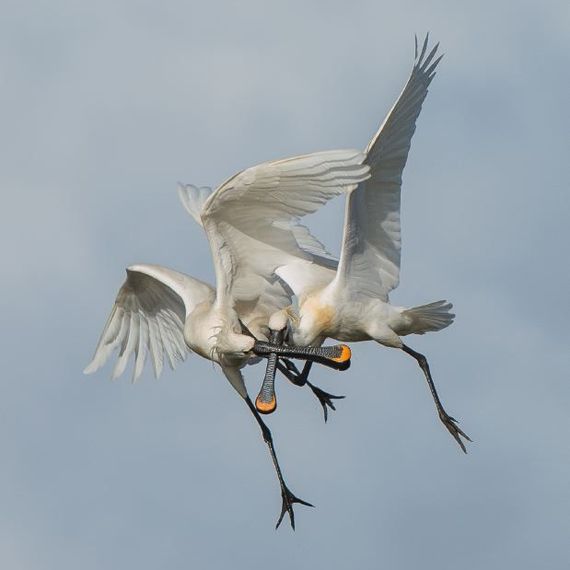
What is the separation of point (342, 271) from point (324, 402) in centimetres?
312

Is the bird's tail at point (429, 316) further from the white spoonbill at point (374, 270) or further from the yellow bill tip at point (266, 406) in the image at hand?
the yellow bill tip at point (266, 406)

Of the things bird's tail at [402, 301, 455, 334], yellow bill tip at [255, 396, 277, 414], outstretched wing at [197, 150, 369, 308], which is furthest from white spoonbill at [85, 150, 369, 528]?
bird's tail at [402, 301, 455, 334]

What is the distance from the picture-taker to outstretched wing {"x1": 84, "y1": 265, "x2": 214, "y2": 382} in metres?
25.1

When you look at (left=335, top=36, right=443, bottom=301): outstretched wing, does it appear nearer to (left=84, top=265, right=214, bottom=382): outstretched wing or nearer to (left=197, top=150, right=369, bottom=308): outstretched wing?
(left=197, top=150, right=369, bottom=308): outstretched wing

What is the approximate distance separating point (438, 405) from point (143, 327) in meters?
3.89

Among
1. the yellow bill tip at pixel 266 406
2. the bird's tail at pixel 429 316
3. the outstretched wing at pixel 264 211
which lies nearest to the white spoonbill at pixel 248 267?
the outstretched wing at pixel 264 211

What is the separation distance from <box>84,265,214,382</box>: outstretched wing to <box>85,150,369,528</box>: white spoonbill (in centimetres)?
2

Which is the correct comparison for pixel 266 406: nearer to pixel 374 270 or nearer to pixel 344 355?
pixel 344 355

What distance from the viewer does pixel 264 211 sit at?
21.4 m

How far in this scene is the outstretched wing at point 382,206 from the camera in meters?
22.2

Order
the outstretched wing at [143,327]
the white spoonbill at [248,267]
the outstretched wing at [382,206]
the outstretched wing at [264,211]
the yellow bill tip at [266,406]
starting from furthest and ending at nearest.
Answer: the outstretched wing at [143,327]
the outstretched wing at [382,206]
the yellow bill tip at [266,406]
the white spoonbill at [248,267]
the outstretched wing at [264,211]

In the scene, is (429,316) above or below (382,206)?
below

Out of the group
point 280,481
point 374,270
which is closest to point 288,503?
point 280,481

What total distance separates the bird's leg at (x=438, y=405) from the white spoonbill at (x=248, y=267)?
162cm
